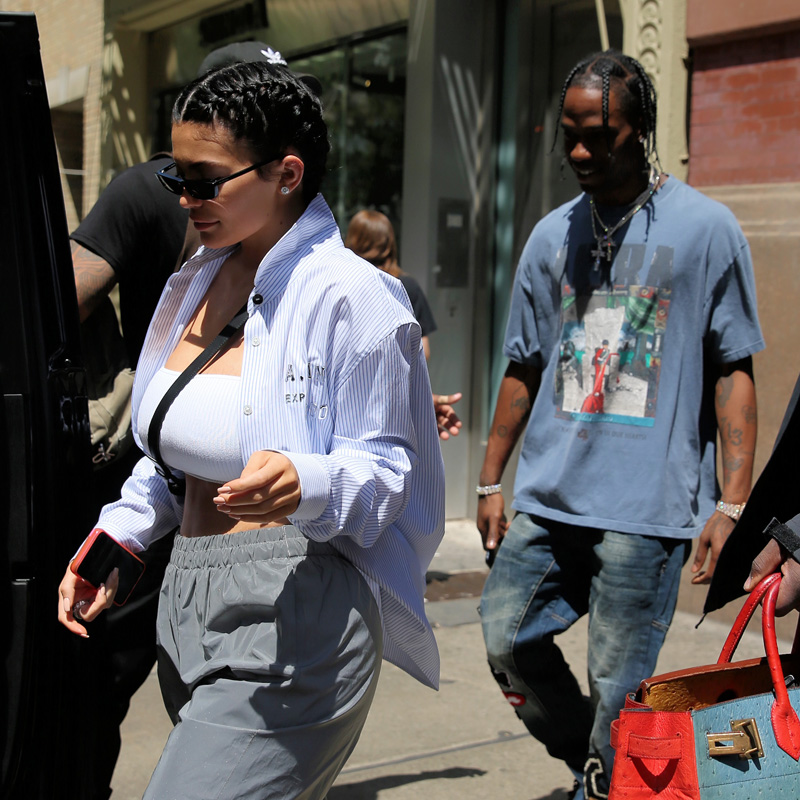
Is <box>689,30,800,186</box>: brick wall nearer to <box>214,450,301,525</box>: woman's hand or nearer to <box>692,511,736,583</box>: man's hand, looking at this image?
<box>692,511,736,583</box>: man's hand

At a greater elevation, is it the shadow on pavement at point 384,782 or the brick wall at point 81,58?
the brick wall at point 81,58

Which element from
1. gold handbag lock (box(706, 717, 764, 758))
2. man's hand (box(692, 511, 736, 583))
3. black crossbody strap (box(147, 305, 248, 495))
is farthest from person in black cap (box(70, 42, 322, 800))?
gold handbag lock (box(706, 717, 764, 758))

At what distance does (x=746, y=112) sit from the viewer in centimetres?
514

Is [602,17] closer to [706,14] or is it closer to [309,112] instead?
[706,14]

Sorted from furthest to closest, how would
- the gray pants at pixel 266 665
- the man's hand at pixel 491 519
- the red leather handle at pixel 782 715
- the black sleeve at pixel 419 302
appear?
the black sleeve at pixel 419 302 < the man's hand at pixel 491 519 < the gray pants at pixel 266 665 < the red leather handle at pixel 782 715

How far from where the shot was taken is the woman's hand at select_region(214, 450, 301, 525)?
170 centimetres

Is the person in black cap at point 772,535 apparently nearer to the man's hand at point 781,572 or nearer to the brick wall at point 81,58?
the man's hand at point 781,572

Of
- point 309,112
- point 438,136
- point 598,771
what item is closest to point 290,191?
point 309,112

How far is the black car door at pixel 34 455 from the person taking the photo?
7.79 ft

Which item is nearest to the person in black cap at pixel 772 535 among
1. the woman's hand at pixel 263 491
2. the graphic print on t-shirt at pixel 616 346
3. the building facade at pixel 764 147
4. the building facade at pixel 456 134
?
the graphic print on t-shirt at pixel 616 346

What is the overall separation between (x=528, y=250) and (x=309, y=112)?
1349mm

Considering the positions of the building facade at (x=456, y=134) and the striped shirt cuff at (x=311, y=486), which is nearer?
the striped shirt cuff at (x=311, y=486)

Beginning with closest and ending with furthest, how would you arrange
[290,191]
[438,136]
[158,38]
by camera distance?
1. [290,191]
2. [438,136]
3. [158,38]

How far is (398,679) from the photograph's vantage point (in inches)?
188
